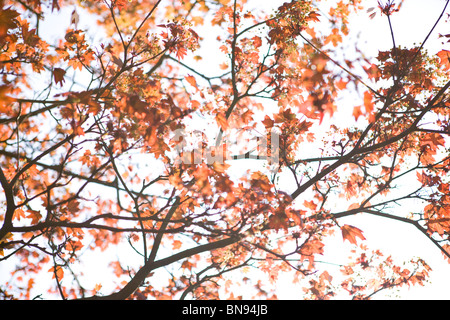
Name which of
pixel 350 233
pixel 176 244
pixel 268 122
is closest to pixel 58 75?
pixel 268 122

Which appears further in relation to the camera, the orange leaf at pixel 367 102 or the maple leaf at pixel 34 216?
the maple leaf at pixel 34 216

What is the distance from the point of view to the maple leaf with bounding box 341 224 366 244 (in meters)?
3.31

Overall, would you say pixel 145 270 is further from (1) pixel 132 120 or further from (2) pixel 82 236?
(1) pixel 132 120

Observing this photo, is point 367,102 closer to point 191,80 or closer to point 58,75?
point 191,80

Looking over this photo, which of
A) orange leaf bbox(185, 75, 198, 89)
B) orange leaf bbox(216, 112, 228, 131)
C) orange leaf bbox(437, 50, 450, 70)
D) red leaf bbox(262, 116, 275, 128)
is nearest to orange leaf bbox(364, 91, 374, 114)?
red leaf bbox(262, 116, 275, 128)

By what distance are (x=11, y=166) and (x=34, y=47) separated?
4.99 ft

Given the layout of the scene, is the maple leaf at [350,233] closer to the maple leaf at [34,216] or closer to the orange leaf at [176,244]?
the orange leaf at [176,244]

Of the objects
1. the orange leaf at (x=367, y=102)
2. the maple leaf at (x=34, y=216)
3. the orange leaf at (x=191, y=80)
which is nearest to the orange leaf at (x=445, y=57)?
the orange leaf at (x=367, y=102)

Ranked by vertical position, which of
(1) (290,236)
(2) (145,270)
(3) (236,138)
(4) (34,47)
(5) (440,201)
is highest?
(4) (34,47)

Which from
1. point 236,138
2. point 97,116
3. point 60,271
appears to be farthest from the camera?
point 236,138

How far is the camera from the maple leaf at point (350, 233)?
3311 millimetres

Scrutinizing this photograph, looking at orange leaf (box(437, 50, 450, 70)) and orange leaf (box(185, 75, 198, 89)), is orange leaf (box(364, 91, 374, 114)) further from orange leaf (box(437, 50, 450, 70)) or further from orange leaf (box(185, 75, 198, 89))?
orange leaf (box(185, 75, 198, 89))

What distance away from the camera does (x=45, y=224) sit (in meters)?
2.85

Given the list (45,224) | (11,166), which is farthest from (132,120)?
(11,166)
